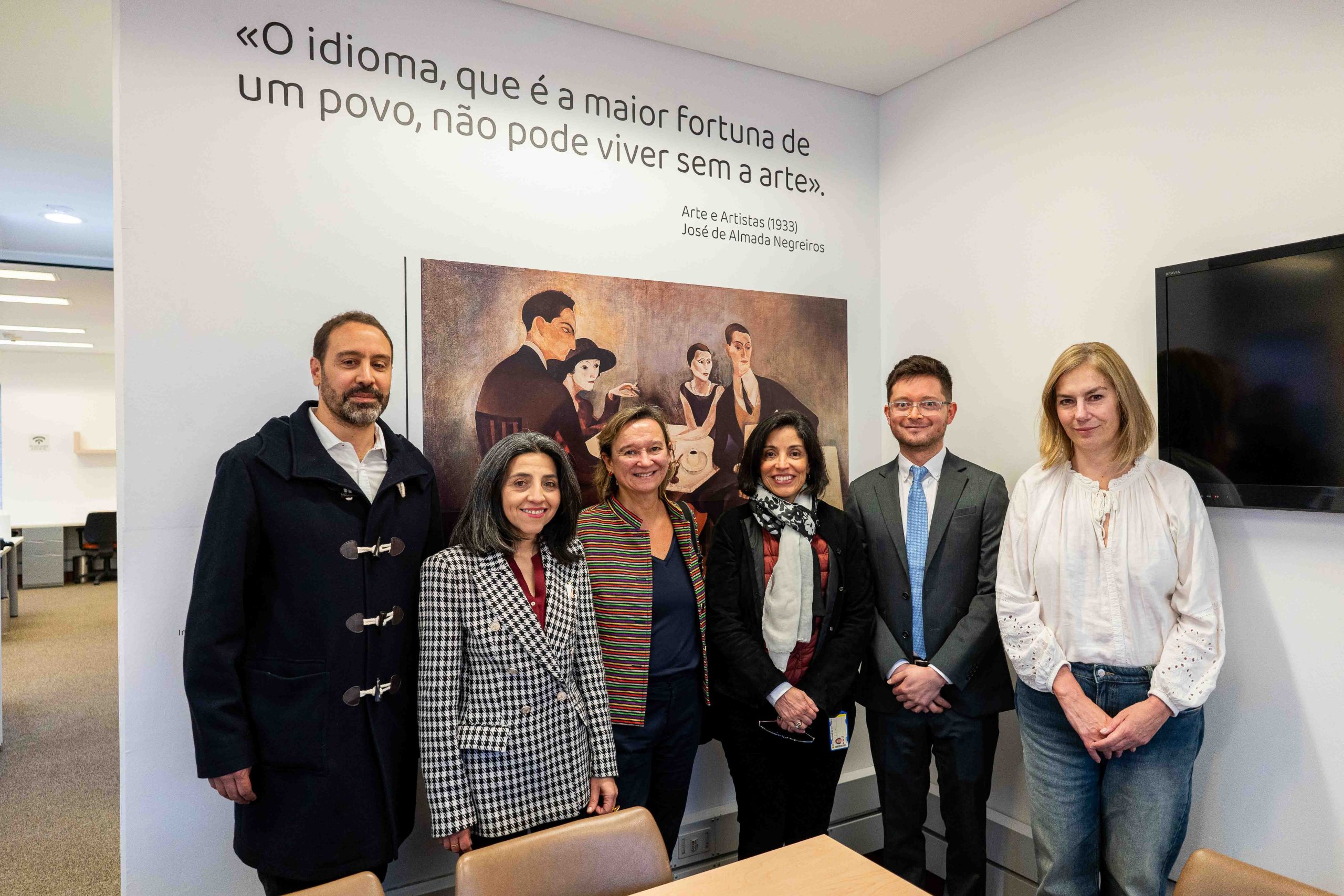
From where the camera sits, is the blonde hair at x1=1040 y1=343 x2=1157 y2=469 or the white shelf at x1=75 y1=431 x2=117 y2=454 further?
the white shelf at x1=75 y1=431 x2=117 y2=454

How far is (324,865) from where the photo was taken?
6.82 feet

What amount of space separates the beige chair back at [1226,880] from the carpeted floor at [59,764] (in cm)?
380

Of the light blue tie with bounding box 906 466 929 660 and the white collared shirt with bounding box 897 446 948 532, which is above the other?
the white collared shirt with bounding box 897 446 948 532

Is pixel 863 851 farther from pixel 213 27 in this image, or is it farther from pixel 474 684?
pixel 213 27

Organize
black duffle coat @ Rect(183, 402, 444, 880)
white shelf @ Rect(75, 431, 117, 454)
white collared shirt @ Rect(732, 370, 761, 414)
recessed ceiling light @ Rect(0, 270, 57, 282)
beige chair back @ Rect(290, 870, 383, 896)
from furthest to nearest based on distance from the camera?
1. white shelf @ Rect(75, 431, 117, 454)
2. recessed ceiling light @ Rect(0, 270, 57, 282)
3. white collared shirt @ Rect(732, 370, 761, 414)
4. black duffle coat @ Rect(183, 402, 444, 880)
5. beige chair back @ Rect(290, 870, 383, 896)

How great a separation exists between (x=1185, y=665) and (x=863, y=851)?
6.30ft

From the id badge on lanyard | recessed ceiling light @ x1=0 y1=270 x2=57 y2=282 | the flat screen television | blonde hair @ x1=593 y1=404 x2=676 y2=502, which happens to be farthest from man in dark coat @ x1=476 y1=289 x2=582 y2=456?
recessed ceiling light @ x1=0 y1=270 x2=57 y2=282

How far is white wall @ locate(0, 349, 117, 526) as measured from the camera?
12117 millimetres

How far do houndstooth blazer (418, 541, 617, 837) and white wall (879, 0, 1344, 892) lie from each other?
2018mm

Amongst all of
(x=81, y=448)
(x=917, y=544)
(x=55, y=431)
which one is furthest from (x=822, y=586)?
(x=55, y=431)

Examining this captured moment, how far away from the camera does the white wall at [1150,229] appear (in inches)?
90.5

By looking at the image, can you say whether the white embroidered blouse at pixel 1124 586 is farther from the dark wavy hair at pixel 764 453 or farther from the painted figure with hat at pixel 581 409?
the painted figure with hat at pixel 581 409

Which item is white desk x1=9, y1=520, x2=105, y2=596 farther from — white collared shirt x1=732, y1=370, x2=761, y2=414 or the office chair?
white collared shirt x1=732, y1=370, x2=761, y2=414

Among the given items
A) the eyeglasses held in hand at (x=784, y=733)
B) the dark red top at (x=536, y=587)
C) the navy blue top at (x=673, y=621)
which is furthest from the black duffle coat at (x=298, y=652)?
the eyeglasses held in hand at (x=784, y=733)
